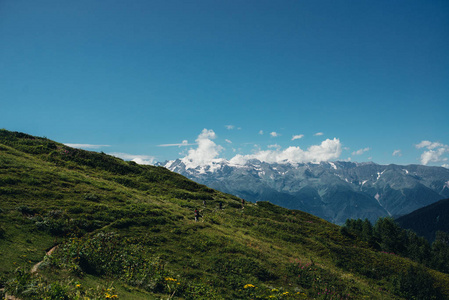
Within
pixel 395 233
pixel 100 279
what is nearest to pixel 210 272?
pixel 100 279

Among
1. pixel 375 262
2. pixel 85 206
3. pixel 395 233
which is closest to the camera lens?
pixel 85 206

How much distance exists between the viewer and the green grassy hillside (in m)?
14.8

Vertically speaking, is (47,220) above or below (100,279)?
above

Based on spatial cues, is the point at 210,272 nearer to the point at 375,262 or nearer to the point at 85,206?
the point at 85,206

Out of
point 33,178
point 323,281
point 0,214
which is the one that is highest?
point 33,178

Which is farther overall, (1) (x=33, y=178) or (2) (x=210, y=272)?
(1) (x=33, y=178)

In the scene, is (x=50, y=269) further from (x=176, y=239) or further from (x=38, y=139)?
(x=38, y=139)

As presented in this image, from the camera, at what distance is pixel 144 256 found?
790 inches

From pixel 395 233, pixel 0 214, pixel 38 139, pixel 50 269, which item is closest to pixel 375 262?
pixel 50 269

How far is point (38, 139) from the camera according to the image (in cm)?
5681

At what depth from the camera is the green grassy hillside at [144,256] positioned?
14812 millimetres

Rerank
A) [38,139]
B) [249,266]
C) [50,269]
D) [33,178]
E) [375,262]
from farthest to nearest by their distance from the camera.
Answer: [38,139], [375,262], [33,178], [249,266], [50,269]

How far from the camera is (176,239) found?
1016 inches

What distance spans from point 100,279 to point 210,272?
9.34 meters
